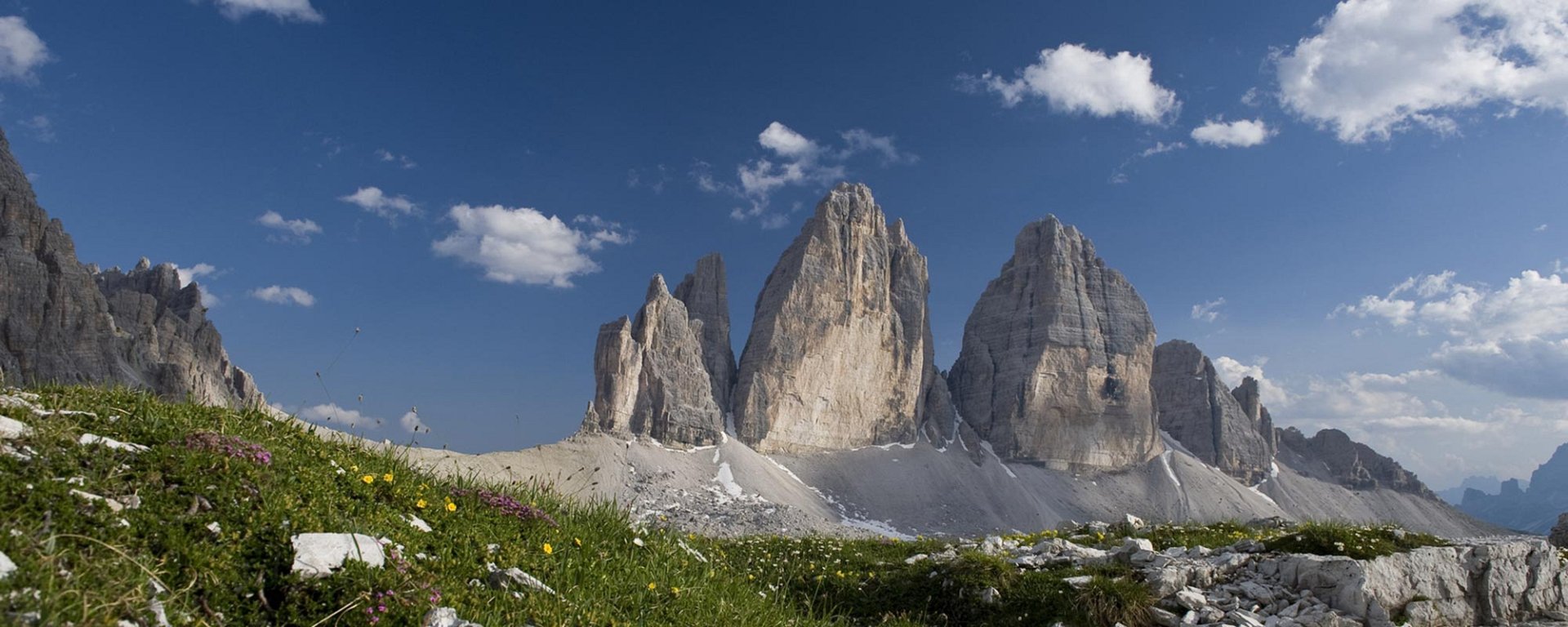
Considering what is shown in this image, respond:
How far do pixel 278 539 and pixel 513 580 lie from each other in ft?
5.84

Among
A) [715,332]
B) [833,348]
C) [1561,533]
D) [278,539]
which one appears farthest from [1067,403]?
[278,539]

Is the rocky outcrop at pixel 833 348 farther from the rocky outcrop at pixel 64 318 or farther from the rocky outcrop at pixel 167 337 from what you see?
the rocky outcrop at pixel 64 318

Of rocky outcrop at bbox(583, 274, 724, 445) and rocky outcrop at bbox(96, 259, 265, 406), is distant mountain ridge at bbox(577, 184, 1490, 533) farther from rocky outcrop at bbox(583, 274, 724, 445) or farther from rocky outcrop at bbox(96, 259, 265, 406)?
rocky outcrop at bbox(96, 259, 265, 406)

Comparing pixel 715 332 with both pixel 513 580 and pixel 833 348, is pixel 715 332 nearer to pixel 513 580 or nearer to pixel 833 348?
pixel 833 348

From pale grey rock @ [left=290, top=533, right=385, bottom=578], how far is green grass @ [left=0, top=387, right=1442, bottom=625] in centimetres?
9

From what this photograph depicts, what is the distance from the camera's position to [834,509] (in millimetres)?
151250

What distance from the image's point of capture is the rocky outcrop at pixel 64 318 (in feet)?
313

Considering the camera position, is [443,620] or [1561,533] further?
[1561,533]

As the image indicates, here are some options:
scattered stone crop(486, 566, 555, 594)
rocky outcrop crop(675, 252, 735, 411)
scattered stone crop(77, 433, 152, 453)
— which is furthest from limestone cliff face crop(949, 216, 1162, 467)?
scattered stone crop(77, 433, 152, 453)

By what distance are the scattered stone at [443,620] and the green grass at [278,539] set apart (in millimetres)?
93

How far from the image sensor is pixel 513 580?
22.1 ft

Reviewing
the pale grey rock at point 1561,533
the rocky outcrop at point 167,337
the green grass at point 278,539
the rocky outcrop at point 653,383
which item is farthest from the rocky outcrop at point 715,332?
the green grass at point 278,539

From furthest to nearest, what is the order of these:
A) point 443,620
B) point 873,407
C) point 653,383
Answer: point 873,407, point 653,383, point 443,620

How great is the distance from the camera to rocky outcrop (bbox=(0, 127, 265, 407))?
95375 millimetres
